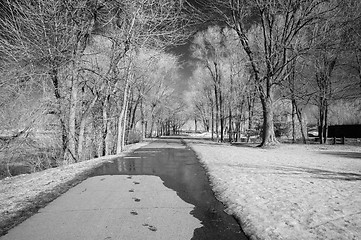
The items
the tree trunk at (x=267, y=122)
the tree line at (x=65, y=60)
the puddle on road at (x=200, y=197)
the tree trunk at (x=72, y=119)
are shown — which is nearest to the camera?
the puddle on road at (x=200, y=197)

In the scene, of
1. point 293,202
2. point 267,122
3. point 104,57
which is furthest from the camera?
point 267,122

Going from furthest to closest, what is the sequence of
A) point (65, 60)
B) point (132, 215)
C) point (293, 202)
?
1. point (65, 60)
2. point (293, 202)
3. point (132, 215)

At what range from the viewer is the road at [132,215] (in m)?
3.26

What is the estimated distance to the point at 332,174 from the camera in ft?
23.5

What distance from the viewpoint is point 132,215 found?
3895mm

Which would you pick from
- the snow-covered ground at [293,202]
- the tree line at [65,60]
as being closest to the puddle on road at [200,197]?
the snow-covered ground at [293,202]

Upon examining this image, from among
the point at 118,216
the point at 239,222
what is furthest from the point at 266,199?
the point at 118,216

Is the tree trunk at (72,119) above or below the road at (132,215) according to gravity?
above

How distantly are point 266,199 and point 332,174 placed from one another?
4031mm

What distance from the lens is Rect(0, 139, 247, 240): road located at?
326cm

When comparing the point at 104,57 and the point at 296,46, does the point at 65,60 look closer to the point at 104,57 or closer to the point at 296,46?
the point at 104,57

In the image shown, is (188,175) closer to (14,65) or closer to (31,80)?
(31,80)

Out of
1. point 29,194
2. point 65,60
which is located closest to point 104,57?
point 65,60

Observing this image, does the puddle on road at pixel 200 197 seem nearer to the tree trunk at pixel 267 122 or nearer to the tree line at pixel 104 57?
the tree line at pixel 104 57
